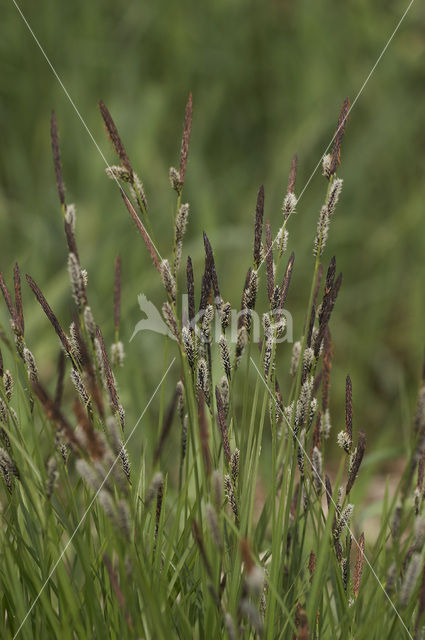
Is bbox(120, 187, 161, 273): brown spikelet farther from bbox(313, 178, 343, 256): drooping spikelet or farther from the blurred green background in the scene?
the blurred green background

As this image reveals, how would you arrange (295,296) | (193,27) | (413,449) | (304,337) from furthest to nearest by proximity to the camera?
(193,27)
(295,296)
(304,337)
(413,449)

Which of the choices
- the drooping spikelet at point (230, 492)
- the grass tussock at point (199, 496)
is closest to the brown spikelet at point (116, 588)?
the grass tussock at point (199, 496)

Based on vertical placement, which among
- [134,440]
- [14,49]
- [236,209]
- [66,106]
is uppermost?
[14,49]

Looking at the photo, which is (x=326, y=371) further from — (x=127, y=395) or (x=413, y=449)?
(x=127, y=395)

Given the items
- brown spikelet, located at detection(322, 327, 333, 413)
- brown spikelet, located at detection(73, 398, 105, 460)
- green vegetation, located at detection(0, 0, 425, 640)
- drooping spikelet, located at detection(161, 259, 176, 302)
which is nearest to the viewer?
brown spikelet, located at detection(73, 398, 105, 460)

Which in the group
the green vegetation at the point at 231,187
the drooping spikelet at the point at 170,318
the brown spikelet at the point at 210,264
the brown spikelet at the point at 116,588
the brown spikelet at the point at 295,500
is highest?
the green vegetation at the point at 231,187

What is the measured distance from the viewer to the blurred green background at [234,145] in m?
2.21

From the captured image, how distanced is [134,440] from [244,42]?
1.87m

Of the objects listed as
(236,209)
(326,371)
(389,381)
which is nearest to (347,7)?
(236,209)

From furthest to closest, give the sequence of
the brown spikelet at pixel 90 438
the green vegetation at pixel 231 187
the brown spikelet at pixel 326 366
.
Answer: the green vegetation at pixel 231 187, the brown spikelet at pixel 326 366, the brown spikelet at pixel 90 438

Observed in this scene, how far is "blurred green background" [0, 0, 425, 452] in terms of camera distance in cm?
221

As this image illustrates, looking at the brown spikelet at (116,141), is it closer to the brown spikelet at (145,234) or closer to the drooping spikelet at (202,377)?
the brown spikelet at (145,234)

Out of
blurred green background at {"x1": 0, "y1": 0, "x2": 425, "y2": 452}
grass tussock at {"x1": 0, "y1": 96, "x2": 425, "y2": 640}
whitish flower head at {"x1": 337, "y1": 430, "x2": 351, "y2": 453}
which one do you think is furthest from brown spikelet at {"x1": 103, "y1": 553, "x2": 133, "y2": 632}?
blurred green background at {"x1": 0, "y1": 0, "x2": 425, "y2": 452}

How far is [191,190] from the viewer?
2.49m
